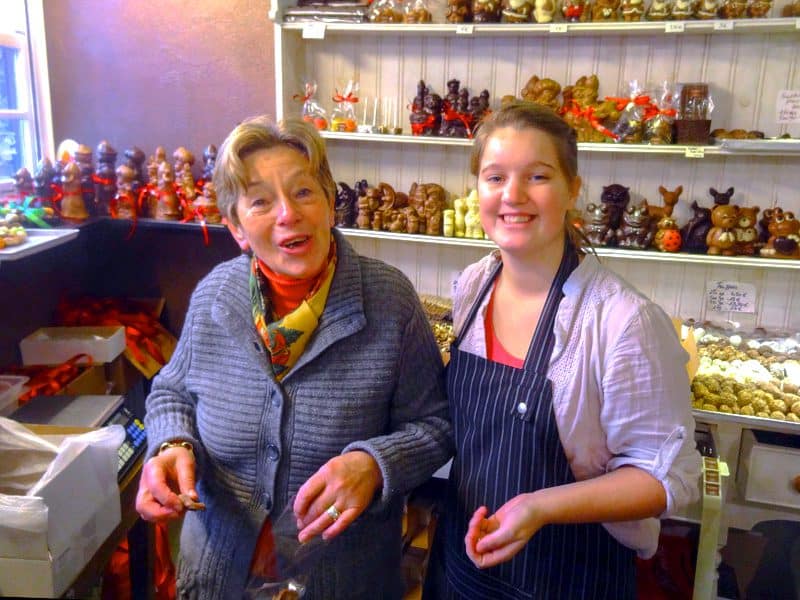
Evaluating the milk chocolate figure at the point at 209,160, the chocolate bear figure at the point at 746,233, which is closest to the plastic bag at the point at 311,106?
the milk chocolate figure at the point at 209,160

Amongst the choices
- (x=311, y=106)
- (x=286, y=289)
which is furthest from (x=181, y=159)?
(x=286, y=289)

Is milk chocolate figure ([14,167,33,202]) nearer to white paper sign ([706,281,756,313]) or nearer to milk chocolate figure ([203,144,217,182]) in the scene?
milk chocolate figure ([203,144,217,182])

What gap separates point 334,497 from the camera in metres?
0.95

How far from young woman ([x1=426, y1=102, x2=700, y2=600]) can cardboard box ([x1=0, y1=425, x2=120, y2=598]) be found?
0.72 m

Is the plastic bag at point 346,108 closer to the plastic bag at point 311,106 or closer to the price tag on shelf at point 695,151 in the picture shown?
the plastic bag at point 311,106

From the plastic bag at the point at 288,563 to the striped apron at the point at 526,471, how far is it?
27 cm

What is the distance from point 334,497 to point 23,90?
2.64 meters

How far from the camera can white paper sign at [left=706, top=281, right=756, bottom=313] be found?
2516 millimetres

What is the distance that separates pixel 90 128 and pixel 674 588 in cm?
289

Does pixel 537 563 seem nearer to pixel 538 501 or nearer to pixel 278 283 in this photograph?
pixel 538 501

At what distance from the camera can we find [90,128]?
2904mm

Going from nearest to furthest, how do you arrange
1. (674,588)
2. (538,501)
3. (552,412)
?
(538,501) → (552,412) → (674,588)

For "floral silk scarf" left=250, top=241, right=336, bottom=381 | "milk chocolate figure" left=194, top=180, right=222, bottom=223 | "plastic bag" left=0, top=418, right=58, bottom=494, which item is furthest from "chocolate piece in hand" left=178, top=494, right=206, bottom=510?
"milk chocolate figure" left=194, top=180, right=222, bottom=223

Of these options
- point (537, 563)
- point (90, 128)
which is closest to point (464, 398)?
point (537, 563)
